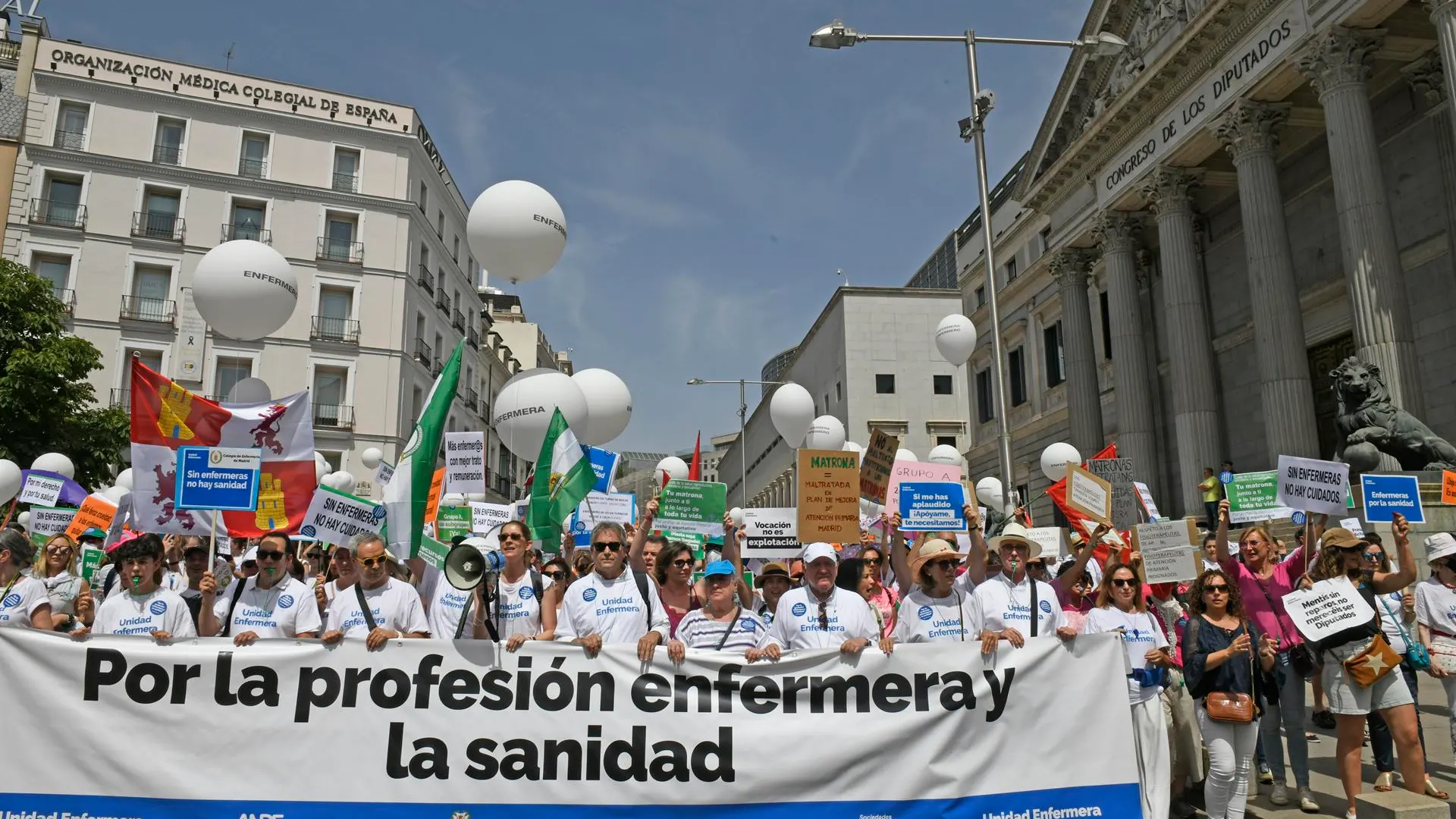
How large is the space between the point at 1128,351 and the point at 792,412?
48.5ft

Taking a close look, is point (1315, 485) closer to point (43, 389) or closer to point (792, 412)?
point (792, 412)

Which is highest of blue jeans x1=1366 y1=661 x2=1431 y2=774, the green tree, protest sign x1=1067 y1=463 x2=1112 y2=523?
the green tree

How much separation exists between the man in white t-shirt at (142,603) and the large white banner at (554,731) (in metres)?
0.34

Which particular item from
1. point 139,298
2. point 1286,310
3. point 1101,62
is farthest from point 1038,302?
point 139,298

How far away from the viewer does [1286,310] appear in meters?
20.0

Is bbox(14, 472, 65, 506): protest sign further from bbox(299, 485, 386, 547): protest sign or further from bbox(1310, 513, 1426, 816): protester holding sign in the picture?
bbox(1310, 513, 1426, 816): protester holding sign

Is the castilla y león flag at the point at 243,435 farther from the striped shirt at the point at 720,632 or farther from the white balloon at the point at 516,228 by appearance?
the striped shirt at the point at 720,632

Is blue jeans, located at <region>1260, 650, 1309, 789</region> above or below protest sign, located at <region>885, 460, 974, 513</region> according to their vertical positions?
below

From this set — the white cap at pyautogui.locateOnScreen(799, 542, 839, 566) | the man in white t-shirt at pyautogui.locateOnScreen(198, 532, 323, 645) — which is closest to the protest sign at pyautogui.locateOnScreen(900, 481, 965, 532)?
the white cap at pyautogui.locateOnScreen(799, 542, 839, 566)

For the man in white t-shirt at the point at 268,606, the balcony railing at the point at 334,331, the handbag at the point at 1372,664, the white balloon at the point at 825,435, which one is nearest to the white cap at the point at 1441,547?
the handbag at the point at 1372,664

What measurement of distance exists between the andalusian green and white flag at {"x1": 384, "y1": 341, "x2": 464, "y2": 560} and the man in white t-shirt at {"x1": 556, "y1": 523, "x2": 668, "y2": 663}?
5.34 feet

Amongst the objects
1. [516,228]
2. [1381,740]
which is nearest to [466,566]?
[516,228]

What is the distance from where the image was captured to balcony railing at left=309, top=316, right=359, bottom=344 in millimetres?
38000

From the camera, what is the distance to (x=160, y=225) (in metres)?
36.9
